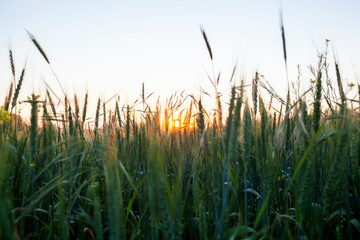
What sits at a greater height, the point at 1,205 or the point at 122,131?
the point at 122,131

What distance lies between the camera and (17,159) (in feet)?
4.16

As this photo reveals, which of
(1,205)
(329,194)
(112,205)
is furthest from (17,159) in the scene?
(329,194)

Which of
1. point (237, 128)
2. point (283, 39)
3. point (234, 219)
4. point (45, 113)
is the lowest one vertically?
point (234, 219)

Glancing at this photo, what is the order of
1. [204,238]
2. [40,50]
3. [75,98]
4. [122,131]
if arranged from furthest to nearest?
[122,131], [75,98], [40,50], [204,238]

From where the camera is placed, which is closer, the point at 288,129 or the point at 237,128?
the point at 237,128

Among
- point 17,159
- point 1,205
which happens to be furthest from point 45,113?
point 1,205

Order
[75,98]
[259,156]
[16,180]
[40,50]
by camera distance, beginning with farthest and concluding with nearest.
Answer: [75,98], [40,50], [259,156], [16,180]

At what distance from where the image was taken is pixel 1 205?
761 millimetres

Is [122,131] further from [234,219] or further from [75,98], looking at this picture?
[234,219]

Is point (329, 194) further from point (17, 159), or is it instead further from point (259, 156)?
point (17, 159)

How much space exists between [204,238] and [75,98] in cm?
138

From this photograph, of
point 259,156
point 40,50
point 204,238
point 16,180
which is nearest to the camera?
point 204,238

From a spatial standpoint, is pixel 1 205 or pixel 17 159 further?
pixel 17 159

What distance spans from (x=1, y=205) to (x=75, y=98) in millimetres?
1169
